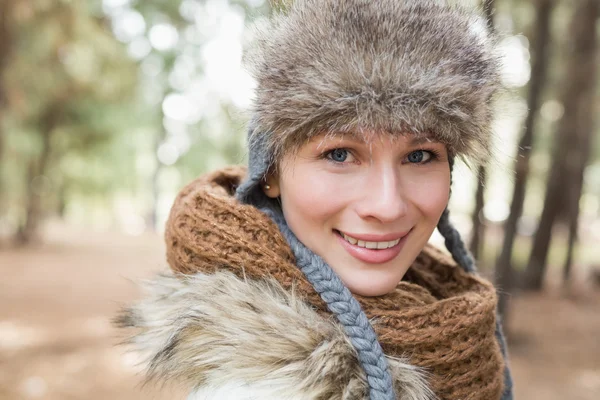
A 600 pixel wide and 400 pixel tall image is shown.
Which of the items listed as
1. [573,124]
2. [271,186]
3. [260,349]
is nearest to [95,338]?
[271,186]

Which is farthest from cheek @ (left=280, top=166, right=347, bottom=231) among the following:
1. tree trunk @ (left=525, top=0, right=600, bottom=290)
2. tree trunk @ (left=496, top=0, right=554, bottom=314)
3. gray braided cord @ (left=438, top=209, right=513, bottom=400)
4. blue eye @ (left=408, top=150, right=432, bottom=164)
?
tree trunk @ (left=525, top=0, right=600, bottom=290)

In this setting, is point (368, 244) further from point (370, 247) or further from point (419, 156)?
point (419, 156)

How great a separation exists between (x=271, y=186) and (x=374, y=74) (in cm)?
48

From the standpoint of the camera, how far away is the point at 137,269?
1130 cm

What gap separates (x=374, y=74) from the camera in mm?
1227


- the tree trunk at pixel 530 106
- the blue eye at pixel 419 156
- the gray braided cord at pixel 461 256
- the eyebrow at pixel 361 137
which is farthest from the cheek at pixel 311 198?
the tree trunk at pixel 530 106

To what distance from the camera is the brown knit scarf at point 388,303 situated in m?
1.28

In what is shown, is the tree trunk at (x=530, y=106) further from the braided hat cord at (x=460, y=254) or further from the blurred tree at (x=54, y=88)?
the blurred tree at (x=54, y=88)

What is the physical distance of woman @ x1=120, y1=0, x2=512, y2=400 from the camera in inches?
47.3

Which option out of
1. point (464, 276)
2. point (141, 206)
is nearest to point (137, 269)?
point (464, 276)

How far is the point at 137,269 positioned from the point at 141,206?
803 inches

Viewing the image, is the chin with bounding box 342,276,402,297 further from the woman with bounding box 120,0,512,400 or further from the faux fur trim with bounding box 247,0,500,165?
the faux fur trim with bounding box 247,0,500,165

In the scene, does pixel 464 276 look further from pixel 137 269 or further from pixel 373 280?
pixel 137 269

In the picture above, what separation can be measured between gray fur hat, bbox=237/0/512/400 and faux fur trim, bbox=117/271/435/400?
0.06 metres
